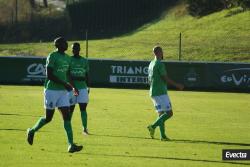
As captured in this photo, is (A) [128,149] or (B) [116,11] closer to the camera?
(A) [128,149]

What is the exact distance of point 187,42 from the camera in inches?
1812

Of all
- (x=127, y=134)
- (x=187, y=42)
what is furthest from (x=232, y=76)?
(x=127, y=134)

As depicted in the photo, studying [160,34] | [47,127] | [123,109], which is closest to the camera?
[47,127]

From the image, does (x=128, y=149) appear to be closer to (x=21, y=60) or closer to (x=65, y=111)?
(x=65, y=111)

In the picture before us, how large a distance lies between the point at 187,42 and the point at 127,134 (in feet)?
94.4

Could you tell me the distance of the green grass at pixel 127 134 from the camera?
13.6 metres

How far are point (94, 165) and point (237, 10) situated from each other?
136ft

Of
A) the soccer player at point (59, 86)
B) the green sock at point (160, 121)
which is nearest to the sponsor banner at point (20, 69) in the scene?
the green sock at point (160, 121)

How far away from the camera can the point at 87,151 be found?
14680 millimetres

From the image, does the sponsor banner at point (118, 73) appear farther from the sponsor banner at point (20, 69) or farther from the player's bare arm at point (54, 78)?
the player's bare arm at point (54, 78)

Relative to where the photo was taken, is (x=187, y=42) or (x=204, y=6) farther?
(x=204, y=6)

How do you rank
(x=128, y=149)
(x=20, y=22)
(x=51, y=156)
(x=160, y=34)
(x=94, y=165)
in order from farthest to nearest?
1. (x=20, y=22)
2. (x=160, y=34)
3. (x=128, y=149)
4. (x=51, y=156)
5. (x=94, y=165)

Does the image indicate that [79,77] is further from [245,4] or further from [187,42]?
[245,4]

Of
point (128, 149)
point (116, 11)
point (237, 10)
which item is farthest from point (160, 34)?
point (128, 149)
